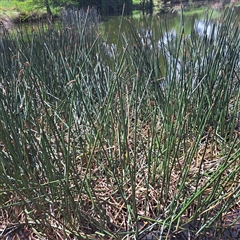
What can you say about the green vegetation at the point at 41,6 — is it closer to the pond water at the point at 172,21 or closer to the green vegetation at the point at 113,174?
the pond water at the point at 172,21

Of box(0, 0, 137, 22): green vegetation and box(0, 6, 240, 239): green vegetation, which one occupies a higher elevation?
box(0, 6, 240, 239): green vegetation

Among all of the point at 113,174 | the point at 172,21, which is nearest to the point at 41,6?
the point at 172,21

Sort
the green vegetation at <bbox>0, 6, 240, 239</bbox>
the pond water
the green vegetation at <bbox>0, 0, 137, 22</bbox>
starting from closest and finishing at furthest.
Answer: the green vegetation at <bbox>0, 6, 240, 239</bbox>
the pond water
the green vegetation at <bbox>0, 0, 137, 22</bbox>

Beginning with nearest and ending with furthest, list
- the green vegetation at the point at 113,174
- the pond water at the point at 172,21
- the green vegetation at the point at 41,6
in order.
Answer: the green vegetation at the point at 113,174 < the pond water at the point at 172,21 < the green vegetation at the point at 41,6

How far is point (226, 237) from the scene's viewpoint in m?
1.01

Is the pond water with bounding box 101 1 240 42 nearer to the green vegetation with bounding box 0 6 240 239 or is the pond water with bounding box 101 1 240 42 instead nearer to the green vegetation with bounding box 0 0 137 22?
the green vegetation with bounding box 0 6 240 239

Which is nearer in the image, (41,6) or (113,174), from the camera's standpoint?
(113,174)

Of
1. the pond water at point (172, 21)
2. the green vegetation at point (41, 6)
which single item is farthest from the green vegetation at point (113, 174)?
the green vegetation at point (41, 6)

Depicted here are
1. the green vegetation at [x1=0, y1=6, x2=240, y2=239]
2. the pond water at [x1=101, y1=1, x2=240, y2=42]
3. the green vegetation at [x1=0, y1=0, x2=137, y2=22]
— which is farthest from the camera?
the green vegetation at [x1=0, y1=0, x2=137, y2=22]

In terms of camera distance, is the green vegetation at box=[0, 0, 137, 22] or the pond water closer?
the pond water

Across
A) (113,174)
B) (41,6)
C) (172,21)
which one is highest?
(113,174)

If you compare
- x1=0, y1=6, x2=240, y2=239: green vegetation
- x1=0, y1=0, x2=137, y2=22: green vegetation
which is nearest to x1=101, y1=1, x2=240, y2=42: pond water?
x1=0, y1=6, x2=240, y2=239: green vegetation

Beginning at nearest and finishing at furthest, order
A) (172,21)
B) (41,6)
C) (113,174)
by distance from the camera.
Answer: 1. (113,174)
2. (172,21)
3. (41,6)

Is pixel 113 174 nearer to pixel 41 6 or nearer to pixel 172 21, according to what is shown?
pixel 172 21
